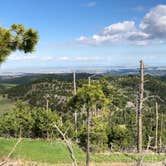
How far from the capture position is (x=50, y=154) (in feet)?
76.5

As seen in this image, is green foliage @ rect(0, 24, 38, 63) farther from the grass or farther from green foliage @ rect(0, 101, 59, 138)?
the grass

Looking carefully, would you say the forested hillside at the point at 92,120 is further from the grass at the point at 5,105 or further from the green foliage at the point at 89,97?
the grass at the point at 5,105

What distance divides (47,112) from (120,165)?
13.5 m

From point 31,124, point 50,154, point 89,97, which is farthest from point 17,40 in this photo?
point 31,124

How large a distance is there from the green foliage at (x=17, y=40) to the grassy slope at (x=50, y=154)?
1357cm

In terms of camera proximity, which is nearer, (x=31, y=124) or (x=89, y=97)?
(x=89, y=97)

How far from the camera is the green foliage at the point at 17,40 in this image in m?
7.48

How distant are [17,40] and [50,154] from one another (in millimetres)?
16374

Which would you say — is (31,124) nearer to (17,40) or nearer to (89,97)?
(89,97)

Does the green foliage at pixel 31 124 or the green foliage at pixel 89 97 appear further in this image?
the green foliage at pixel 31 124

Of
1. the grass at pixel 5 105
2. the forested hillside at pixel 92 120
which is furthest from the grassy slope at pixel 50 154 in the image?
the grass at pixel 5 105

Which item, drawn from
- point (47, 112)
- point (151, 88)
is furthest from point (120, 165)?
point (151, 88)

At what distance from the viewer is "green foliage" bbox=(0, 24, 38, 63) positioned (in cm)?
748

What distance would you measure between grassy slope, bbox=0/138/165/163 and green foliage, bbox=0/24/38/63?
13.6 metres
